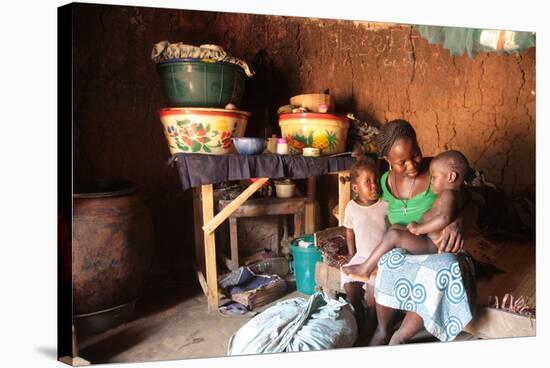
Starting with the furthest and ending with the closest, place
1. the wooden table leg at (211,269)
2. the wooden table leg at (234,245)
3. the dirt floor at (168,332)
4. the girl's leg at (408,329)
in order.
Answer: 1. the wooden table leg at (234,245)
2. the wooden table leg at (211,269)
3. the girl's leg at (408,329)
4. the dirt floor at (168,332)

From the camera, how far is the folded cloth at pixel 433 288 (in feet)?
8.82

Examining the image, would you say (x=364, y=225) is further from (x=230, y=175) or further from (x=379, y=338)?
(x=230, y=175)

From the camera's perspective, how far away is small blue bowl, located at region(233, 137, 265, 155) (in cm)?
291

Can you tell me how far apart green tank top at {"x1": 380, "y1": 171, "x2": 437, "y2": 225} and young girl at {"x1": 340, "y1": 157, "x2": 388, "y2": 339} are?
→ 1.6 inches

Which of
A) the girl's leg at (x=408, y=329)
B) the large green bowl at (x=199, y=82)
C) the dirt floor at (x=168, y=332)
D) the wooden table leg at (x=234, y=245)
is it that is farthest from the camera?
the wooden table leg at (x=234, y=245)

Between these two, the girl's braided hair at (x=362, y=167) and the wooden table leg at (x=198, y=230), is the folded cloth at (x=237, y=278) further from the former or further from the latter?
the girl's braided hair at (x=362, y=167)

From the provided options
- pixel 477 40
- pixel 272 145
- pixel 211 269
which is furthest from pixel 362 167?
pixel 477 40

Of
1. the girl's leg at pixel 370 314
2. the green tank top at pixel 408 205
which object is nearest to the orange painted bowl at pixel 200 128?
the green tank top at pixel 408 205

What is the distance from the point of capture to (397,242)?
287cm

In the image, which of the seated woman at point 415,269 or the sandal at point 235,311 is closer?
the seated woman at point 415,269

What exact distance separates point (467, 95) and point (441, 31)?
500mm

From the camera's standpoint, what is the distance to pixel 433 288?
270 centimetres

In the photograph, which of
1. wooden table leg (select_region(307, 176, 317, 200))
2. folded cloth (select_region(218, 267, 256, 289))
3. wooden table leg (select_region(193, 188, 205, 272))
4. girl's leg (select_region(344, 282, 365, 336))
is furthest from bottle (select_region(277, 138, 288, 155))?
girl's leg (select_region(344, 282, 365, 336))

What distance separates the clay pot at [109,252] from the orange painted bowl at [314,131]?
3.42ft
